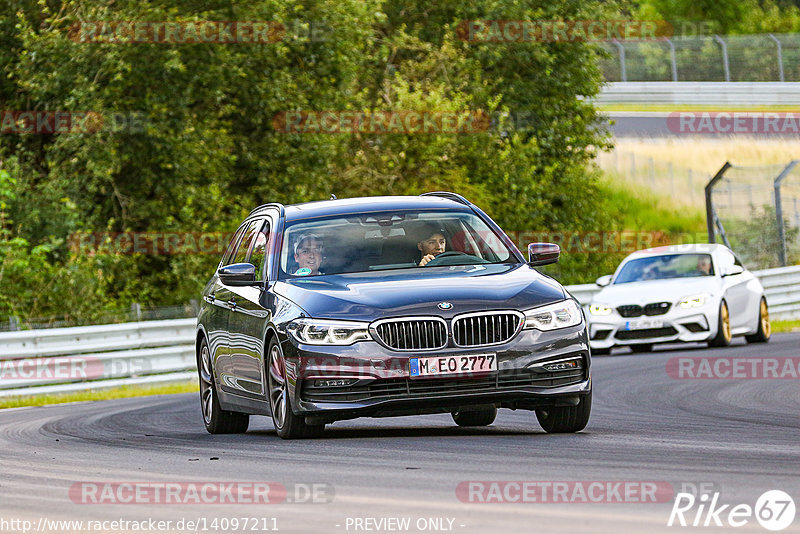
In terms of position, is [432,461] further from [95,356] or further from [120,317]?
[120,317]

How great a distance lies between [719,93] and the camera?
174ft

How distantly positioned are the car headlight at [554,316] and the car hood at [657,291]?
11486 mm

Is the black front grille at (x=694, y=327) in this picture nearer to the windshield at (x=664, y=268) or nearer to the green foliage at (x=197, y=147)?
the windshield at (x=664, y=268)

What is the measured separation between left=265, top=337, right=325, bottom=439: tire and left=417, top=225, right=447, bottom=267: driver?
47.4 inches

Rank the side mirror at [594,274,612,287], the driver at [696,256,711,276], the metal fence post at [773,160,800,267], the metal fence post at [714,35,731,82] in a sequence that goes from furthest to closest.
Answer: the metal fence post at [714,35,731,82] → the metal fence post at [773,160,800,267] → the side mirror at [594,274,612,287] → the driver at [696,256,711,276]

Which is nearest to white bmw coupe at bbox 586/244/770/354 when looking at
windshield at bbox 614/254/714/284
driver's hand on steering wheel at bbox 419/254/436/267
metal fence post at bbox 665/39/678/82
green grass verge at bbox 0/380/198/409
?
windshield at bbox 614/254/714/284

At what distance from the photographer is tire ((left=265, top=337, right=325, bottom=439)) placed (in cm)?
1021

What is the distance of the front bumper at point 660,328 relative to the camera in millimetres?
21234

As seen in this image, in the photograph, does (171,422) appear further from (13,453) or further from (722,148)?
(722,148)

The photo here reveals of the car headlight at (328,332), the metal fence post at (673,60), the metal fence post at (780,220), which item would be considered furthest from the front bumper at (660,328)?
the metal fence post at (673,60)

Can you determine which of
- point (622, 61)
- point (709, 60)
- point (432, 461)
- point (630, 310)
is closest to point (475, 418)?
point (432, 461)

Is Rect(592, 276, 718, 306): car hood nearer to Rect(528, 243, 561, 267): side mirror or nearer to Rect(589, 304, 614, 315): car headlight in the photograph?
Rect(589, 304, 614, 315): car headlight

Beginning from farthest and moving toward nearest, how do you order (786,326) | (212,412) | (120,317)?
(786,326) < (120,317) < (212,412)

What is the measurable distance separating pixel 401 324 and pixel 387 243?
4.44ft
